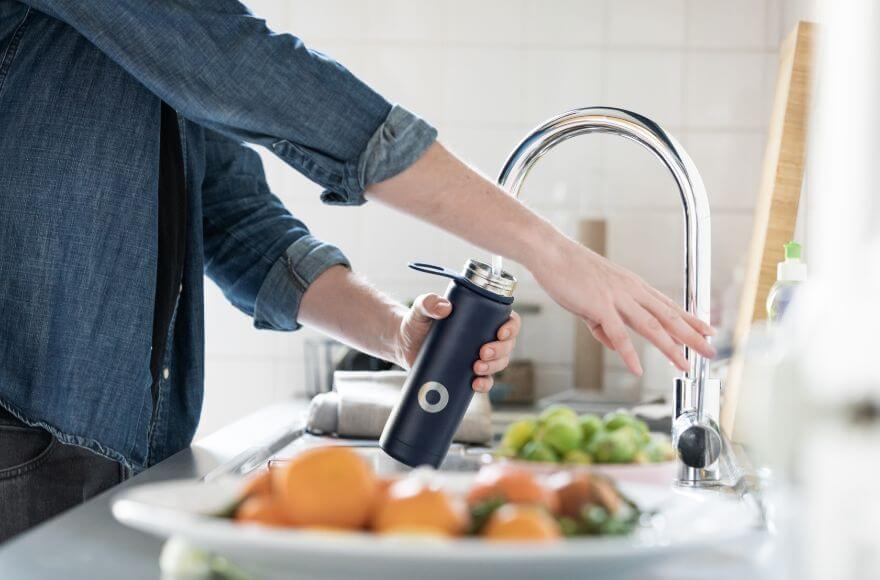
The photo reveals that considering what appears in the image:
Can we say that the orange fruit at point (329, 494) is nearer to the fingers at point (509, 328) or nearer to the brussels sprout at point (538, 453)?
the brussels sprout at point (538, 453)

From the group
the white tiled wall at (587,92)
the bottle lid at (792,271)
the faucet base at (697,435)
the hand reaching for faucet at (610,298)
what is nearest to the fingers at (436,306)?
the hand reaching for faucet at (610,298)

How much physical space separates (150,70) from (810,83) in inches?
42.1

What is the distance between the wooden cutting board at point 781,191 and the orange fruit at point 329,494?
3.19ft

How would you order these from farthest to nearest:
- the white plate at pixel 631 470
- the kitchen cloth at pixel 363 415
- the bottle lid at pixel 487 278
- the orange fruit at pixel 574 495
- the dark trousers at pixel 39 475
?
the kitchen cloth at pixel 363 415, the dark trousers at pixel 39 475, the bottle lid at pixel 487 278, the white plate at pixel 631 470, the orange fruit at pixel 574 495

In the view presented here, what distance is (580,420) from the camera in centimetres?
89

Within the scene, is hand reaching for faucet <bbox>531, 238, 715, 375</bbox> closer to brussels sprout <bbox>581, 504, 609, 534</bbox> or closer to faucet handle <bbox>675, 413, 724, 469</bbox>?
faucet handle <bbox>675, 413, 724, 469</bbox>

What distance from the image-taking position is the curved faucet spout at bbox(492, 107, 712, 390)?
961 mm

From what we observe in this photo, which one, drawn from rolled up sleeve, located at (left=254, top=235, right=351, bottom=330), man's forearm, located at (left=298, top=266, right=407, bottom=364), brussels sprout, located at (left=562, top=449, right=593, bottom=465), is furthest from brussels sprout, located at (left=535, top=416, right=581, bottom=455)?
rolled up sleeve, located at (left=254, top=235, right=351, bottom=330)

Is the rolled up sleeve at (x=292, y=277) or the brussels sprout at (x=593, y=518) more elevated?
the rolled up sleeve at (x=292, y=277)

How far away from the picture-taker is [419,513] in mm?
521

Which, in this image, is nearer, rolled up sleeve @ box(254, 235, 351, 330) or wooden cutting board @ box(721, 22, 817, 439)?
rolled up sleeve @ box(254, 235, 351, 330)

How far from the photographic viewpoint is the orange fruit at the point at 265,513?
0.55 metres

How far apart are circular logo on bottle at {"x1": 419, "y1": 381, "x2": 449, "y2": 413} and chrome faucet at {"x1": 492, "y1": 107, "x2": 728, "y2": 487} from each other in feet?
0.70

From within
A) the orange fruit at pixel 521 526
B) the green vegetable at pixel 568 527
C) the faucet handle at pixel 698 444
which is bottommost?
the faucet handle at pixel 698 444
